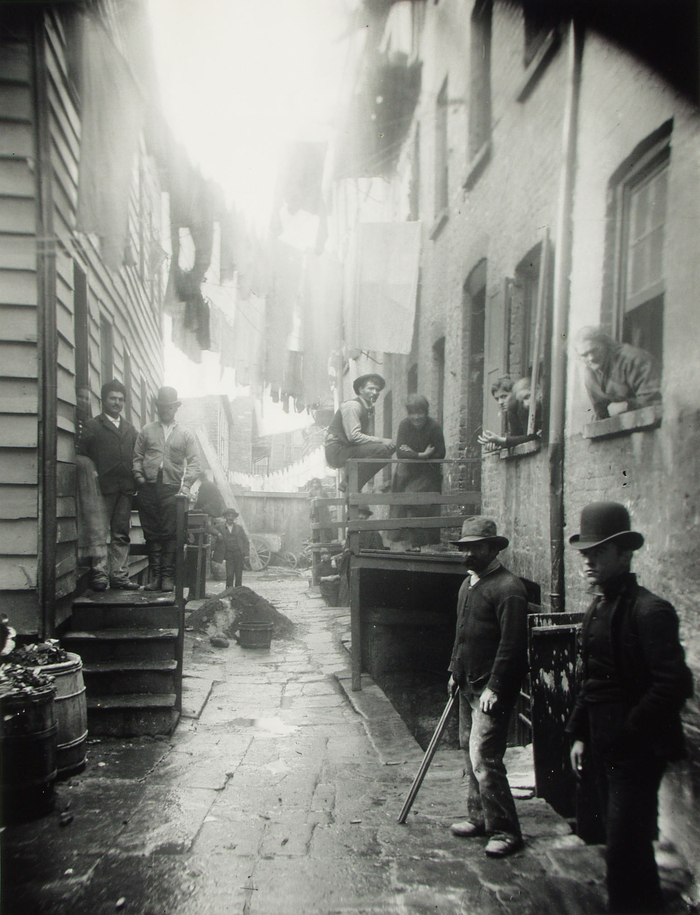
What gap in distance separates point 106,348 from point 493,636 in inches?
265

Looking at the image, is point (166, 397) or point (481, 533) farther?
point (166, 397)

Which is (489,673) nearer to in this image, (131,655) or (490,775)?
(490,775)

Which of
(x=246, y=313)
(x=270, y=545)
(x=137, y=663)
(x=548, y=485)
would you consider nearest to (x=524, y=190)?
(x=548, y=485)

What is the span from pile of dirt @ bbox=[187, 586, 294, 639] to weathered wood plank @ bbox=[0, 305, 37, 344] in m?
6.15

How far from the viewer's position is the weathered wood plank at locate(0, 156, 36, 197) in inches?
207

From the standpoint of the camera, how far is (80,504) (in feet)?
21.5

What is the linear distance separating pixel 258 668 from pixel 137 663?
2.87 m

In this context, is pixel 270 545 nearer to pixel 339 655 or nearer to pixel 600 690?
pixel 339 655

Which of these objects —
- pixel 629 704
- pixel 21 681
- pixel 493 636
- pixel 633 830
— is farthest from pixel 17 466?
pixel 633 830

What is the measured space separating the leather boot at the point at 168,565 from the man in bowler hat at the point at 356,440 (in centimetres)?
246

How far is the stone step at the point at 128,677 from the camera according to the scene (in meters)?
5.85

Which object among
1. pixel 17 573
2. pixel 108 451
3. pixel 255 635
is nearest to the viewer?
pixel 17 573

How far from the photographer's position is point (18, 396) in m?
5.32

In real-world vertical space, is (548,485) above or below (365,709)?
above
